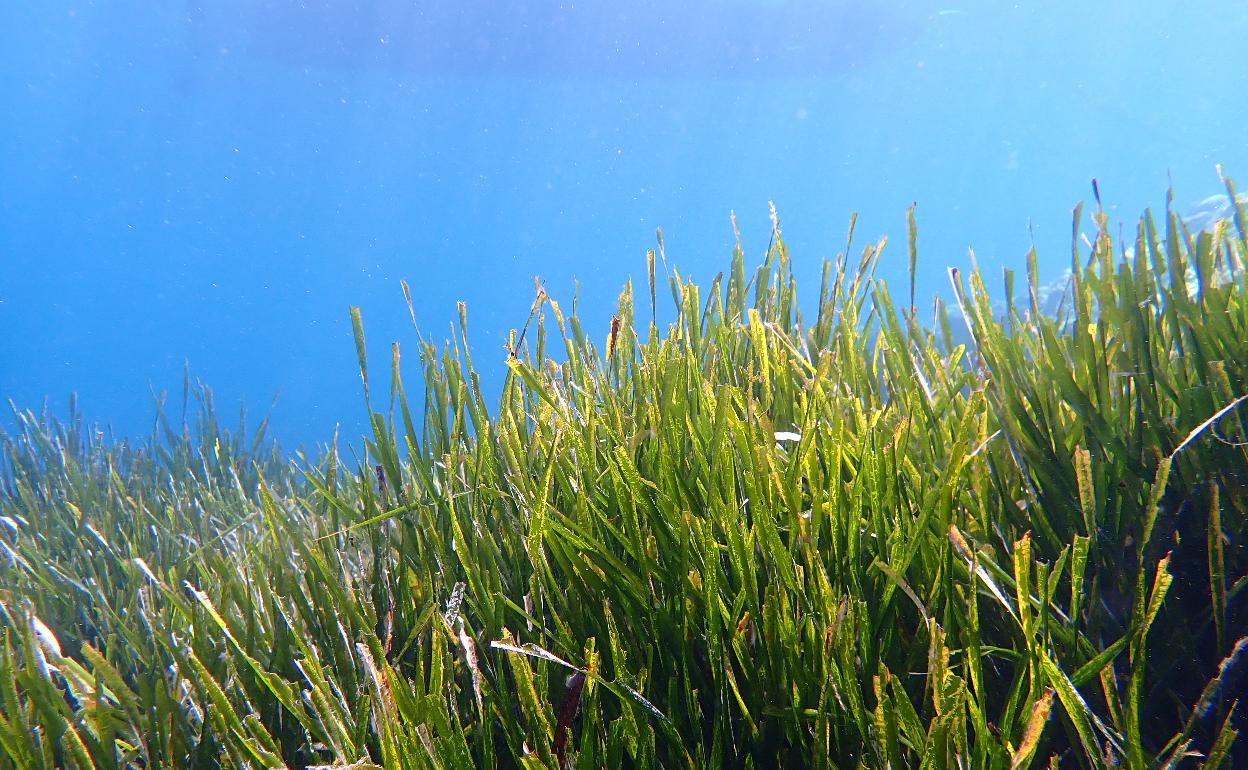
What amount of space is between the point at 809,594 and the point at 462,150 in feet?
313

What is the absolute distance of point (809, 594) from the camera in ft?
2.97

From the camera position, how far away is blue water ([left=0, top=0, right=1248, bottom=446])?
54.2 metres

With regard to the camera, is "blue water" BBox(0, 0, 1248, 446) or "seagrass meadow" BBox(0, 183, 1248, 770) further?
"blue water" BBox(0, 0, 1248, 446)

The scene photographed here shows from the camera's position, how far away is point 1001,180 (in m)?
132

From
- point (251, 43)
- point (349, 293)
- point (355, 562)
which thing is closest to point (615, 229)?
point (349, 293)

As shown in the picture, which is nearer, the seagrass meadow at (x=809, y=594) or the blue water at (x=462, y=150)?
the seagrass meadow at (x=809, y=594)

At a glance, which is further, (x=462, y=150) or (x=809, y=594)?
(x=462, y=150)

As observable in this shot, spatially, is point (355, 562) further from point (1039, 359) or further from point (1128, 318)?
point (1128, 318)

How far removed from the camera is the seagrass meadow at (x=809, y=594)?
77 cm

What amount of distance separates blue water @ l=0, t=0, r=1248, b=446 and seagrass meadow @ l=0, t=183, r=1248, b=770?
4953 centimetres

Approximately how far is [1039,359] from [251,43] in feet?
203

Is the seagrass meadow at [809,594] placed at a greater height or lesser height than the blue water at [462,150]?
lesser

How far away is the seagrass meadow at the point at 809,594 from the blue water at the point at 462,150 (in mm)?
49534

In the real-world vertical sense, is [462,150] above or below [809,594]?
above
